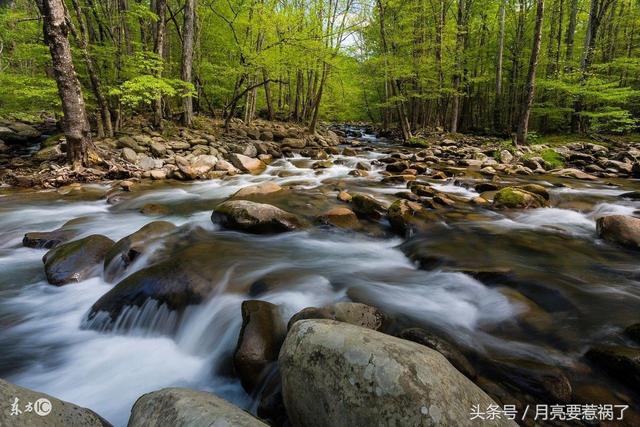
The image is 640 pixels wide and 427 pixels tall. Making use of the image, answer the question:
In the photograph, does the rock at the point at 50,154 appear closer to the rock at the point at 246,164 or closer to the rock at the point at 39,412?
the rock at the point at 246,164

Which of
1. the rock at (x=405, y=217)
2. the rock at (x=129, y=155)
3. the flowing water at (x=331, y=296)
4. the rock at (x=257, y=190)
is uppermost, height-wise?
the rock at (x=129, y=155)

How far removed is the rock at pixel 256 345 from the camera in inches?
103

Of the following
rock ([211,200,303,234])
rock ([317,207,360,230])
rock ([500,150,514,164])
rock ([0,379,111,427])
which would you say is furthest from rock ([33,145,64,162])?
rock ([500,150,514,164])

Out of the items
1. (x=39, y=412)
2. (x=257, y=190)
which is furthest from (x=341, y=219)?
(x=39, y=412)

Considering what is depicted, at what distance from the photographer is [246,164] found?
11.2 m

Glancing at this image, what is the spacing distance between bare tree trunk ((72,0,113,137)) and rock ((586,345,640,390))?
11665 mm

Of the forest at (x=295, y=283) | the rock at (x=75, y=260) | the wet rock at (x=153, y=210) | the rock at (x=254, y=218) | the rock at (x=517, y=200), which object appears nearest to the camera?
the forest at (x=295, y=283)

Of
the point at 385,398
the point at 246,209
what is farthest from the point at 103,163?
the point at 385,398

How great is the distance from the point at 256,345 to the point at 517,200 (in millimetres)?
5768

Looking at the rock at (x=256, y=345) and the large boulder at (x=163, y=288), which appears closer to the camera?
the rock at (x=256, y=345)

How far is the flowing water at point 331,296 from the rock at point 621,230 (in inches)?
7.1

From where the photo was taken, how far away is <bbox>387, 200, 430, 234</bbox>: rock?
5.68 meters

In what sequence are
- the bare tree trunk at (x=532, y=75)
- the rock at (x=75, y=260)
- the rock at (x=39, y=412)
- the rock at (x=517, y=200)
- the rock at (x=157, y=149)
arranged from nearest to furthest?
1. the rock at (x=39, y=412)
2. the rock at (x=75, y=260)
3. the rock at (x=517, y=200)
4. the rock at (x=157, y=149)
5. the bare tree trunk at (x=532, y=75)

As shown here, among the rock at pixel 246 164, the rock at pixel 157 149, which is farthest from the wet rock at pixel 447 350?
the rock at pixel 157 149
